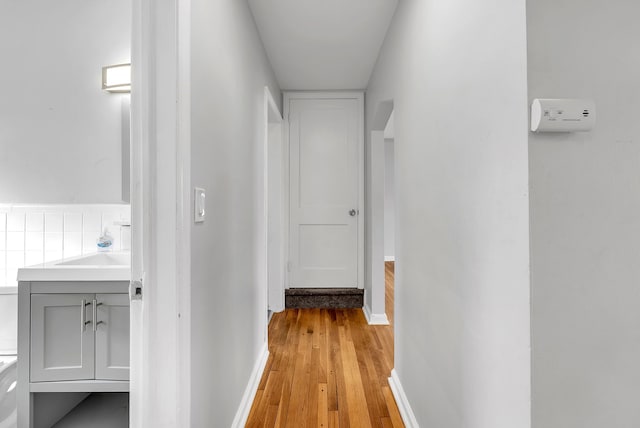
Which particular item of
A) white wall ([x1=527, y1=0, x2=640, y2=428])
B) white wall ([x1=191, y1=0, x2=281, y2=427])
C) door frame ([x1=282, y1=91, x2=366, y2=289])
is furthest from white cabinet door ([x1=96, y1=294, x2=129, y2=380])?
door frame ([x1=282, y1=91, x2=366, y2=289])

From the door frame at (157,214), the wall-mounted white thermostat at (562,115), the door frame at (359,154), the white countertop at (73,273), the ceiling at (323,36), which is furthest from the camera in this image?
the door frame at (359,154)

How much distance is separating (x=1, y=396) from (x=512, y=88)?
220 centimetres

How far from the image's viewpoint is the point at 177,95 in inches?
37.7

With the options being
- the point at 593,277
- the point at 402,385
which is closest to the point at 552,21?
the point at 593,277

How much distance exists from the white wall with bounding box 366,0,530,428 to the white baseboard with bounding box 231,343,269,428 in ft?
2.76

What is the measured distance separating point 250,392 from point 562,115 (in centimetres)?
188

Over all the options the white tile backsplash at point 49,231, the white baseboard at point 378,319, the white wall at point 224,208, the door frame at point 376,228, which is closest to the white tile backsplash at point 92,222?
the white tile backsplash at point 49,231

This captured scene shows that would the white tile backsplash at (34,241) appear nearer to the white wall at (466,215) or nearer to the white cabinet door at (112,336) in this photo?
the white cabinet door at (112,336)

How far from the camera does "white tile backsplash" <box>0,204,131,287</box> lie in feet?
5.88

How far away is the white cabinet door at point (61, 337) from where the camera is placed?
1.27 metres

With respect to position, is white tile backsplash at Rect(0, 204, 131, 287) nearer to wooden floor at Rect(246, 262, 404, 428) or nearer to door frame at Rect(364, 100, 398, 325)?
wooden floor at Rect(246, 262, 404, 428)

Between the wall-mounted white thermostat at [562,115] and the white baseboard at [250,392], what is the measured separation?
164 centimetres

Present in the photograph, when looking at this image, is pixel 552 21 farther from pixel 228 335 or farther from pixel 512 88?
pixel 228 335

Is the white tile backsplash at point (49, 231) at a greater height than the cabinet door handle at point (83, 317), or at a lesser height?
greater
